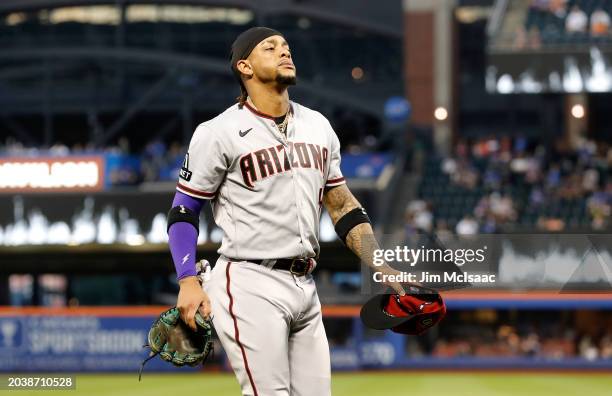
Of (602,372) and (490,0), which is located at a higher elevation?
(490,0)

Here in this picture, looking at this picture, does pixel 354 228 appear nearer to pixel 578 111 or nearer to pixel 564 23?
pixel 564 23

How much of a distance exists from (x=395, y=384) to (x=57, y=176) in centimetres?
1121

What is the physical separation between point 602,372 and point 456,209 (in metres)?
5.08

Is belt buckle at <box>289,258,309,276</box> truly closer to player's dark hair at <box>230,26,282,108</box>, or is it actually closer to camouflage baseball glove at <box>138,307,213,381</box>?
camouflage baseball glove at <box>138,307,213,381</box>

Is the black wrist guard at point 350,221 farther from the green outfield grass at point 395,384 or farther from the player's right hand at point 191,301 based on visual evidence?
the green outfield grass at point 395,384

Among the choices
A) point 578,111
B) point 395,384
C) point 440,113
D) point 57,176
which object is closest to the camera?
point 395,384

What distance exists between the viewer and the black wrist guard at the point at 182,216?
15.8ft

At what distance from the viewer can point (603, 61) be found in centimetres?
2548

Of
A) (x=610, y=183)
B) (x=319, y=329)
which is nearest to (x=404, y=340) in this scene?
Answer: (x=610, y=183)

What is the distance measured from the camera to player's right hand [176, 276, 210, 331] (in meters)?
4.63

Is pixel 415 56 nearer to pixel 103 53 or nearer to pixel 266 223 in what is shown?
pixel 103 53

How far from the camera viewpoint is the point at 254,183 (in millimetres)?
4766

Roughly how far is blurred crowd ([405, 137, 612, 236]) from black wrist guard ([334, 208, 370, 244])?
16.7 meters

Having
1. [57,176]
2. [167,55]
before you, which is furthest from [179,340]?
[167,55]
